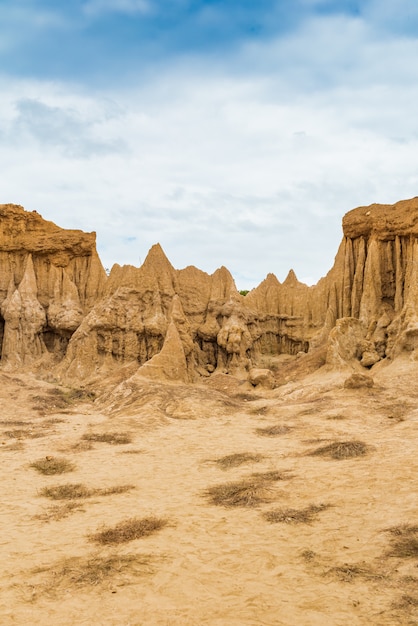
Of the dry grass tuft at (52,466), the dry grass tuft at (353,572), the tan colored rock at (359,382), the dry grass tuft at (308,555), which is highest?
the tan colored rock at (359,382)

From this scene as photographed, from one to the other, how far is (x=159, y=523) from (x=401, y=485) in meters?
3.90

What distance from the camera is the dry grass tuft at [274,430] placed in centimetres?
1469

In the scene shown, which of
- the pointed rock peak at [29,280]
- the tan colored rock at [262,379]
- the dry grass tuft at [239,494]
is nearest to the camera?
the dry grass tuft at [239,494]

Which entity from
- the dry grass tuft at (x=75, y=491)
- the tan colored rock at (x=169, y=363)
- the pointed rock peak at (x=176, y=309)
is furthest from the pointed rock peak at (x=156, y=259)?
the dry grass tuft at (x=75, y=491)

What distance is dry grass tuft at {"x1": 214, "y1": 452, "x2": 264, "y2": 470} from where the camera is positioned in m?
11.4

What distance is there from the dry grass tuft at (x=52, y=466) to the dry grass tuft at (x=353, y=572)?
7.33m

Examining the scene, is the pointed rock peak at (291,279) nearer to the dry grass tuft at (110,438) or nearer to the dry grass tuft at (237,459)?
the dry grass tuft at (110,438)

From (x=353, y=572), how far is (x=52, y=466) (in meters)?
8.05

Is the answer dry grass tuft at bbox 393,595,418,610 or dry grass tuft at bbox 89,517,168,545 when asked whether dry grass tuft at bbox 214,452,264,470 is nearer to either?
dry grass tuft at bbox 89,517,168,545

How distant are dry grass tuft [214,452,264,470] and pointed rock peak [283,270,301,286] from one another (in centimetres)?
2338

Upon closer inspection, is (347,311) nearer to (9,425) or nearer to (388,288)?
(388,288)

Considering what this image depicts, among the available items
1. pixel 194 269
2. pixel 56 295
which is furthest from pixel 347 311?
pixel 56 295

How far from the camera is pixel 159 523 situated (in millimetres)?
7629

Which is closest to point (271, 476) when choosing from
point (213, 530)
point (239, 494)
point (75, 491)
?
point (239, 494)
